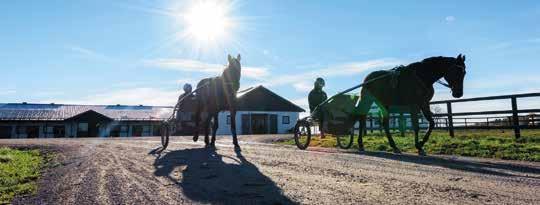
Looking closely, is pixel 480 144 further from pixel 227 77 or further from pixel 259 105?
pixel 259 105

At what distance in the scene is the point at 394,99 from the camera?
33.9ft

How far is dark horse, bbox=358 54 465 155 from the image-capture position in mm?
9586

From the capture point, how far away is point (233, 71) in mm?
11617

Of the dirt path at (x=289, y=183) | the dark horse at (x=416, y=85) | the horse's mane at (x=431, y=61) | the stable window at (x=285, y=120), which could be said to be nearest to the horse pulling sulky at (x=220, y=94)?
the dark horse at (x=416, y=85)

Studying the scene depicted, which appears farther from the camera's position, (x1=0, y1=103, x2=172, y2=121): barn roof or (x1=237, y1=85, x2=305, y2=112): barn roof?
(x1=237, y1=85, x2=305, y2=112): barn roof

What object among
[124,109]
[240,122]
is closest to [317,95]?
[240,122]

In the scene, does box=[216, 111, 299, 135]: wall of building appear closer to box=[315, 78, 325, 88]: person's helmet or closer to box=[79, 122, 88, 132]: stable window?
box=[79, 122, 88, 132]: stable window

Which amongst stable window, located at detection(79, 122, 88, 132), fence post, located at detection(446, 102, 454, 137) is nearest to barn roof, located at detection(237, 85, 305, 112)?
stable window, located at detection(79, 122, 88, 132)

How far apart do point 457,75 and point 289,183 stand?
231 inches

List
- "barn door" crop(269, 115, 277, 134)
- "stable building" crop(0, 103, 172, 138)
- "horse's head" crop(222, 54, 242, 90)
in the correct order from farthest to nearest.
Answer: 1. "barn door" crop(269, 115, 277, 134)
2. "stable building" crop(0, 103, 172, 138)
3. "horse's head" crop(222, 54, 242, 90)

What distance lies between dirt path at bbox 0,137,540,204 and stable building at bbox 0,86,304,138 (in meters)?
42.9

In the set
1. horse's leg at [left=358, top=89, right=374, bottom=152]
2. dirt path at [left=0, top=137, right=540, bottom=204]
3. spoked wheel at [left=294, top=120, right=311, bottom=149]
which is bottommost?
dirt path at [left=0, top=137, right=540, bottom=204]

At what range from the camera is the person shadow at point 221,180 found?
4402 mm

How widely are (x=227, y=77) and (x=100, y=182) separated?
20.6 feet
